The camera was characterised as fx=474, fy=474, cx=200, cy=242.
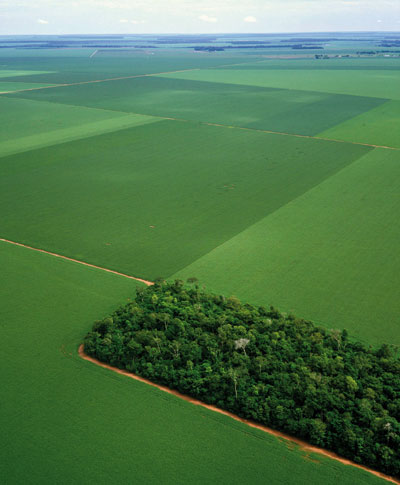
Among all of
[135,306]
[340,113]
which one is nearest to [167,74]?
[340,113]

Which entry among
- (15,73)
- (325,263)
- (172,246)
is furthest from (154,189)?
(15,73)

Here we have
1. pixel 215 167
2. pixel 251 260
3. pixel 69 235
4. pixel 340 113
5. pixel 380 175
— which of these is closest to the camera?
pixel 251 260

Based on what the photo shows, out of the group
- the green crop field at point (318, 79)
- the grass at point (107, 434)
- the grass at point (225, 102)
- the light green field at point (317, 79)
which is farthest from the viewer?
the green crop field at point (318, 79)

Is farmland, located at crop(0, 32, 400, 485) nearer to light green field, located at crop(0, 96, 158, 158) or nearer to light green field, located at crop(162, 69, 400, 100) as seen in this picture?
light green field, located at crop(0, 96, 158, 158)

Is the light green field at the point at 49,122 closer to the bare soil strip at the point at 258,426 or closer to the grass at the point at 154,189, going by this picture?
the grass at the point at 154,189

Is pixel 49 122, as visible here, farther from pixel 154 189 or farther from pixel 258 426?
pixel 258 426

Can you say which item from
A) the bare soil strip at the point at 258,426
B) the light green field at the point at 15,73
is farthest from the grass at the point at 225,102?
the bare soil strip at the point at 258,426

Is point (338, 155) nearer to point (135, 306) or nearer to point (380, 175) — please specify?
point (380, 175)
